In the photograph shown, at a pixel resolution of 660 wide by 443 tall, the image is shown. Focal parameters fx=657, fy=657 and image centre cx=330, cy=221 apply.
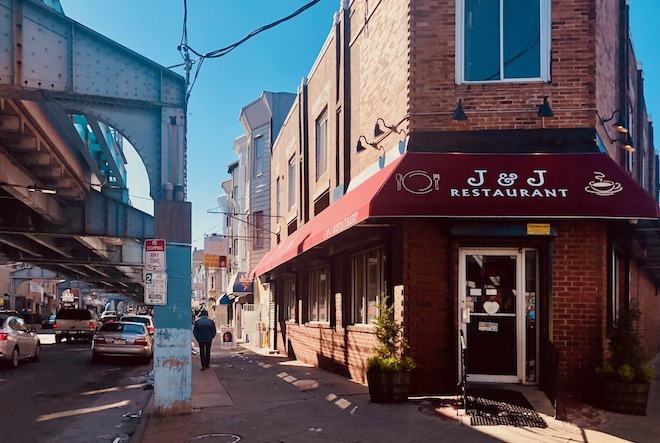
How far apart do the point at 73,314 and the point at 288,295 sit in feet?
56.8

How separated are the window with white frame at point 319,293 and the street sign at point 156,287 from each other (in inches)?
276

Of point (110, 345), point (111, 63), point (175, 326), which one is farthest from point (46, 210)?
point (175, 326)

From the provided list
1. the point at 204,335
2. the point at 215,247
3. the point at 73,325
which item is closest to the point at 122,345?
the point at 204,335

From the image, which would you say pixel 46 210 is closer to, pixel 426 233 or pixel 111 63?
pixel 111 63

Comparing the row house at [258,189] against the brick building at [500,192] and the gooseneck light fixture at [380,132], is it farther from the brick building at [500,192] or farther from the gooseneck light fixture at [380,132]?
the brick building at [500,192]

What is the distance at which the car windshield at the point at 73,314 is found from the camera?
35.1 metres

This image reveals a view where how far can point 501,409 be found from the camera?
9.21m

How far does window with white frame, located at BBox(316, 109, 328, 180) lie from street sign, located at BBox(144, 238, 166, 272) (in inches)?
307

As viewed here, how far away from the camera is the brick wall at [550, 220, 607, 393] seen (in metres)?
10.0

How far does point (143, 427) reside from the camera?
930 cm

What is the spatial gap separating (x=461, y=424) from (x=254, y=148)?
1058 inches

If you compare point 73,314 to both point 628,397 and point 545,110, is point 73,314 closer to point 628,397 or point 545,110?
point 545,110

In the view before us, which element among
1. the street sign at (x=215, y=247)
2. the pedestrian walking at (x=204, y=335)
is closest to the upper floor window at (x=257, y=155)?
the street sign at (x=215, y=247)

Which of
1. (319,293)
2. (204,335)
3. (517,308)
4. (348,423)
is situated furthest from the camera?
(319,293)
